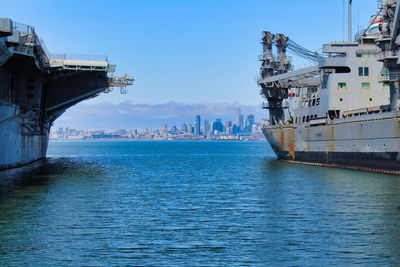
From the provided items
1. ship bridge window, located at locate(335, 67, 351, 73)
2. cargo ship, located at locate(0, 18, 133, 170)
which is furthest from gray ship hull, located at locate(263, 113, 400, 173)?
cargo ship, located at locate(0, 18, 133, 170)

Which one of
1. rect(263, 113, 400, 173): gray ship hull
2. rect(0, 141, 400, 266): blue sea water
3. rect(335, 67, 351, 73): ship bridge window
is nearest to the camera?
rect(0, 141, 400, 266): blue sea water

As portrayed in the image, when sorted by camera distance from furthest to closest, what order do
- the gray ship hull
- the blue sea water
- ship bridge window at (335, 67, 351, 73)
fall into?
ship bridge window at (335, 67, 351, 73) → the gray ship hull → the blue sea water

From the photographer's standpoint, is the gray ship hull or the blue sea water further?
the gray ship hull

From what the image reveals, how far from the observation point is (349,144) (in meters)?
42.6

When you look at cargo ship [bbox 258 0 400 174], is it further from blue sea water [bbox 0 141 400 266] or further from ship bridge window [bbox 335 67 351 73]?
blue sea water [bbox 0 141 400 266]

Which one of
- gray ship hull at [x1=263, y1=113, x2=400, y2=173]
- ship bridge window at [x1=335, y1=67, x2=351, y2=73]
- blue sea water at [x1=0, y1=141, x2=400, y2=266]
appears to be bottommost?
blue sea water at [x1=0, y1=141, x2=400, y2=266]

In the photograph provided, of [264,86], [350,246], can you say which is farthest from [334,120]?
[350,246]

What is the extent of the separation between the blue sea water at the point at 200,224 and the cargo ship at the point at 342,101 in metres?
6.21

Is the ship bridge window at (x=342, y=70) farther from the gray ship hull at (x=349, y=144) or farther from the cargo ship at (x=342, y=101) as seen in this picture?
the gray ship hull at (x=349, y=144)

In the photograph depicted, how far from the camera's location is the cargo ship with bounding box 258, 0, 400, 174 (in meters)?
38.3

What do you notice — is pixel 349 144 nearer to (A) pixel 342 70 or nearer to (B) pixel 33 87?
(A) pixel 342 70

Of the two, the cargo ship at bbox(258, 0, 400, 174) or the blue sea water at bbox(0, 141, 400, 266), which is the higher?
the cargo ship at bbox(258, 0, 400, 174)

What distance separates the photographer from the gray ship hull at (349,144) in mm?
37000

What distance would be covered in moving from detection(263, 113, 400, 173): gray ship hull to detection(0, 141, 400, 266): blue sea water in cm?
405
